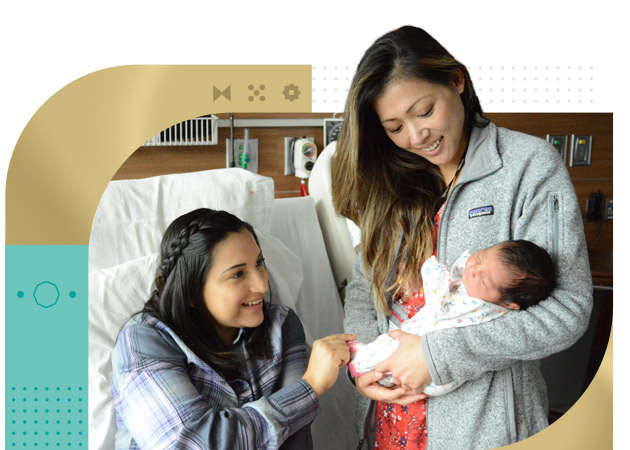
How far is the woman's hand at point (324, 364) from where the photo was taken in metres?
1.15

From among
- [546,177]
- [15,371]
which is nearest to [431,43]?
[546,177]

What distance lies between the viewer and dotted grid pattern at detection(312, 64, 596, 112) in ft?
3.84

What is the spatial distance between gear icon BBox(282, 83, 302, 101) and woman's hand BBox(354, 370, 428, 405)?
543mm

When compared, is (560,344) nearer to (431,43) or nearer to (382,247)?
(382,247)

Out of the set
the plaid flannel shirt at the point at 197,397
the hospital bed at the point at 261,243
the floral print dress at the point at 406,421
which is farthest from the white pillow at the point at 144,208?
the floral print dress at the point at 406,421

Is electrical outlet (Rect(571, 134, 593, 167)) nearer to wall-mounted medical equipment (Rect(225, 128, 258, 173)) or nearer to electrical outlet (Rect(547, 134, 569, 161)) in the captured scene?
electrical outlet (Rect(547, 134, 569, 161))

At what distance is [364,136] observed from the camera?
3.77ft

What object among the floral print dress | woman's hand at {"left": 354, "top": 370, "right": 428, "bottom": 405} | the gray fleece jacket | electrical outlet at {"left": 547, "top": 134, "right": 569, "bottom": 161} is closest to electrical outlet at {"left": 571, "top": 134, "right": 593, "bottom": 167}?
electrical outlet at {"left": 547, "top": 134, "right": 569, "bottom": 161}

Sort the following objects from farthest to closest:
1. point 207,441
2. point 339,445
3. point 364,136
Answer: point 339,445, point 364,136, point 207,441

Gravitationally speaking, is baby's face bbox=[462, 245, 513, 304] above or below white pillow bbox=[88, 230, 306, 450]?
above

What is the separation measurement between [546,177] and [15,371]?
1024 millimetres

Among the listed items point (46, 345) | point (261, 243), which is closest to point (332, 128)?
point (261, 243)

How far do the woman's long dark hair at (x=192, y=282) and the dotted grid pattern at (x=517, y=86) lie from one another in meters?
0.31

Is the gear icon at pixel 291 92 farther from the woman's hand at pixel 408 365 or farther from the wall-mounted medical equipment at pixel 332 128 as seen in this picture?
the woman's hand at pixel 408 365
